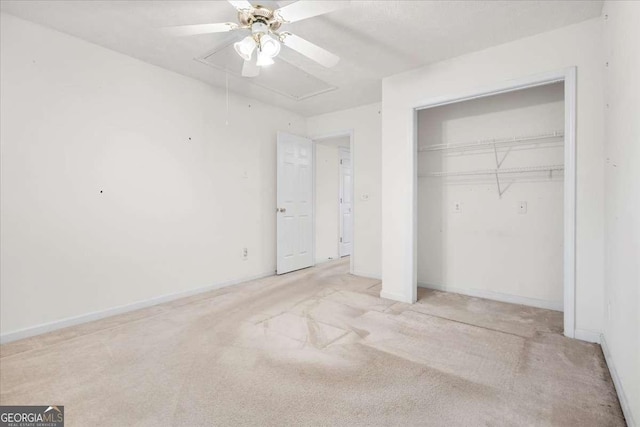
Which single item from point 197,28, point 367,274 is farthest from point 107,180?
point 367,274

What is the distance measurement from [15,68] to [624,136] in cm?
416

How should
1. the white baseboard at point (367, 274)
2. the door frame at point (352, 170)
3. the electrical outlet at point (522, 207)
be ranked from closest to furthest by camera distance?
the electrical outlet at point (522, 207) < the white baseboard at point (367, 274) < the door frame at point (352, 170)

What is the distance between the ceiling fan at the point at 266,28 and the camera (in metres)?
1.77

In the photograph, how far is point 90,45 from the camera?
273cm

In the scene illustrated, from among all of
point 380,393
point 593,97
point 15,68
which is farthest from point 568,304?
point 15,68

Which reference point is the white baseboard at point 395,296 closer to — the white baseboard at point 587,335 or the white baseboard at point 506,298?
the white baseboard at point 506,298

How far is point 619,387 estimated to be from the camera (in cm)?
165

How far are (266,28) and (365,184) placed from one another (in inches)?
112

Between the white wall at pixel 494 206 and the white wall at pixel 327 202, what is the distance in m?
1.97

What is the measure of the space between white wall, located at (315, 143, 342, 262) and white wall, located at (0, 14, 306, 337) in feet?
5.13

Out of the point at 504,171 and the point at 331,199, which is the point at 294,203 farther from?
Result: the point at 504,171

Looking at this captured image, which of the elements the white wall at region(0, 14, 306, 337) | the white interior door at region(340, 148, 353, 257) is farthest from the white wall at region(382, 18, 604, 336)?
the white interior door at region(340, 148, 353, 257)

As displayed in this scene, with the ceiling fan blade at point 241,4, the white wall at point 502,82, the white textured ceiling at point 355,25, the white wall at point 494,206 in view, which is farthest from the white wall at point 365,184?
the ceiling fan blade at point 241,4

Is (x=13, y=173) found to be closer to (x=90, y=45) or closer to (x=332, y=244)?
(x=90, y=45)
